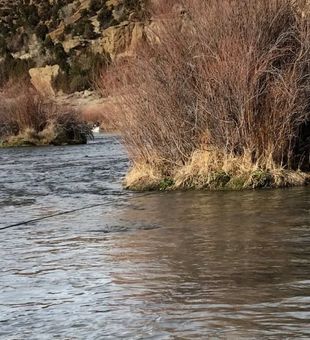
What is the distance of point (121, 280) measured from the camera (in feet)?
22.7

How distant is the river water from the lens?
5.52 m

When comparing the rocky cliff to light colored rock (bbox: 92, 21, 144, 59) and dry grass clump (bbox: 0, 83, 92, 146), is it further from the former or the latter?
dry grass clump (bbox: 0, 83, 92, 146)

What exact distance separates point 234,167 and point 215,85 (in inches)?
61.7

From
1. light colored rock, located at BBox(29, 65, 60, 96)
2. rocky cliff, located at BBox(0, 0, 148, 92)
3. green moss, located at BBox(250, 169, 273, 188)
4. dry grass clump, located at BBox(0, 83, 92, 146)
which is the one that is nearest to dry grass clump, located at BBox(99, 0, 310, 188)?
green moss, located at BBox(250, 169, 273, 188)

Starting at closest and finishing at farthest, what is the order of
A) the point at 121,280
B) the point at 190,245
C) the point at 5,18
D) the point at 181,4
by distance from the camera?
the point at 121,280, the point at 190,245, the point at 181,4, the point at 5,18

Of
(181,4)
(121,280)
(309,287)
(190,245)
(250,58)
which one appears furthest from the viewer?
(181,4)

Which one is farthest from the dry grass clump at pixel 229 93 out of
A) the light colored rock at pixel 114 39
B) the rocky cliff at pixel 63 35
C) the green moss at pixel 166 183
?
the light colored rock at pixel 114 39

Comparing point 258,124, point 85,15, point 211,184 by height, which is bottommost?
point 211,184

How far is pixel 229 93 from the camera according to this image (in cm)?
1375

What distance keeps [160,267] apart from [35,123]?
33.2 meters

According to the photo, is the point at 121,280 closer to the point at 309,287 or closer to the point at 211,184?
the point at 309,287

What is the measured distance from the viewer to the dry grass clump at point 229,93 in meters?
13.6

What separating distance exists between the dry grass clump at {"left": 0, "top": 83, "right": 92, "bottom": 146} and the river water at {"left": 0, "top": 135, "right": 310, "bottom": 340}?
26232 mm

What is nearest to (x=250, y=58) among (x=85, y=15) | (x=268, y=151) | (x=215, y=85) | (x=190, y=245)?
(x=215, y=85)
